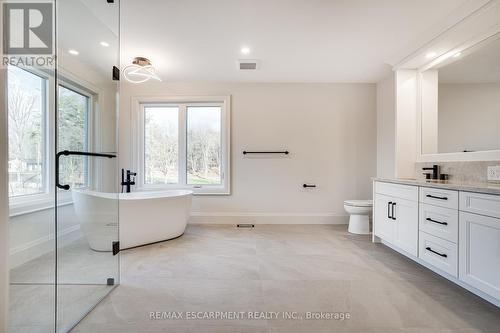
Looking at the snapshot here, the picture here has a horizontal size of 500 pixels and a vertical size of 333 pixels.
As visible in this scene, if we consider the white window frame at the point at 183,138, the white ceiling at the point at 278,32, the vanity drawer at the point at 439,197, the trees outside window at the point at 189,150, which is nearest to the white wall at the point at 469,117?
the vanity drawer at the point at 439,197

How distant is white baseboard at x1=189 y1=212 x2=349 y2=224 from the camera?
386 cm

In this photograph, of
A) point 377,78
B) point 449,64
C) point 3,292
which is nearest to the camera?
point 3,292

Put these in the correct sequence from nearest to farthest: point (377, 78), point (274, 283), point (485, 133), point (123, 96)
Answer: point (274, 283) → point (485, 133) → point (377, 78) → point (123, 96)

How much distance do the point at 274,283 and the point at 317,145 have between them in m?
2.53

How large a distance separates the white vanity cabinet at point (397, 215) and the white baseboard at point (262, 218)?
39.5 inches

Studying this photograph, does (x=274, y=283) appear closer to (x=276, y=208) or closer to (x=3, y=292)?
(x=3, y=292)

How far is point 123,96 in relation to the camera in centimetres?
395

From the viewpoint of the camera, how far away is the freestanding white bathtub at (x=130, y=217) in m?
2.18

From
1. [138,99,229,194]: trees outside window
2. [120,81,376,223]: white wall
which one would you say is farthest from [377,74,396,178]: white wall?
[138,99,229,194]: trees outside window

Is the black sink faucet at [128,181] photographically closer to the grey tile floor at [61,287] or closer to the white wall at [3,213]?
the grey tile floor at [61,287]

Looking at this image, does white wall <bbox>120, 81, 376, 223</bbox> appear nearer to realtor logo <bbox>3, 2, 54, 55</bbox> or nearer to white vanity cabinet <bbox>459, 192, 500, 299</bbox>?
white vanity cabinet <bbox>459, 192, 500, 299</bbox>

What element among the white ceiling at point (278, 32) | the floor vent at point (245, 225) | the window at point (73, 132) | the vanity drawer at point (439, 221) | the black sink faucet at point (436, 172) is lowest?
the floor vent at point (245, 225)

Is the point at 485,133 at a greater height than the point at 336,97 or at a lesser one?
lesser

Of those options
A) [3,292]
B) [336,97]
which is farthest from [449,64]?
[3,292]
